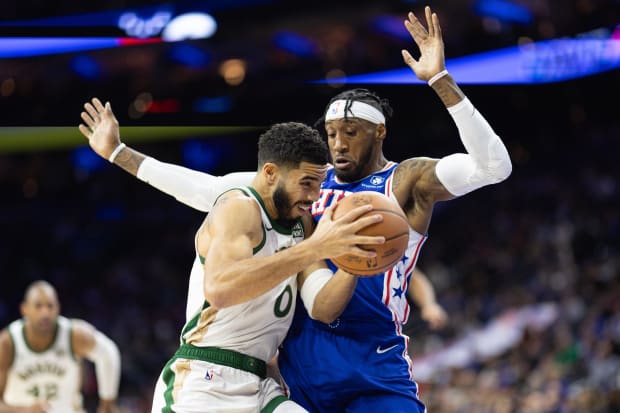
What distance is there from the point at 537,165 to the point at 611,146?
1.64 metres

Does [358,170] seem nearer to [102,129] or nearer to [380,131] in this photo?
[380,131]

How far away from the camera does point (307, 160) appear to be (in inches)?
163

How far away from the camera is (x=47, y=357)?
27.5 ft

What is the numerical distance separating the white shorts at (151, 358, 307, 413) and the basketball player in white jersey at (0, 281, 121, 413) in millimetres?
4127

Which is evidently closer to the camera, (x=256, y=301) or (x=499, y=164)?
(x=256, y=301)

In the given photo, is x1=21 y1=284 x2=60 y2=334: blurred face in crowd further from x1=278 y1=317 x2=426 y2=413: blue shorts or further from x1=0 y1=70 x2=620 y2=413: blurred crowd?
x1=0 y1=70 x2=620 y2=413: blurred crowd

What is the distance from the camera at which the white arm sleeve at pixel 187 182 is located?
16.3ft

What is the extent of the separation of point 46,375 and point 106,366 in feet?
1.90

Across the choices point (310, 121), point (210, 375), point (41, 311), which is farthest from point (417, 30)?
point (310, 121)

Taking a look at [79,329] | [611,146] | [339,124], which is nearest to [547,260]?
[611,146]

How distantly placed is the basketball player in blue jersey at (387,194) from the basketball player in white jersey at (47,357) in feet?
13.0

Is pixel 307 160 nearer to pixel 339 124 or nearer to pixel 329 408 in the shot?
pixel 339 124

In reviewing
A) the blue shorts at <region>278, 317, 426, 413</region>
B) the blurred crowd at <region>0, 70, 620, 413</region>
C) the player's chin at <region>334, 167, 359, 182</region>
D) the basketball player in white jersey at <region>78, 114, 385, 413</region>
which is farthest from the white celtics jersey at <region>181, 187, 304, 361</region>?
Result: the blurred crowd at <region>0, 70, 620, 413</region>

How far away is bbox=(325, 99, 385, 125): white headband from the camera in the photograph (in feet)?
15.9
